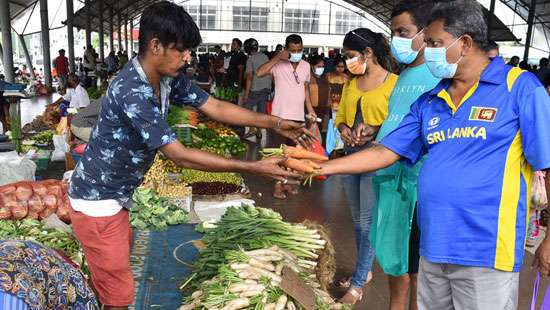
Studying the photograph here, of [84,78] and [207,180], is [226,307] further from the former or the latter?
[84,78]

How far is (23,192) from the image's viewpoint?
4410 mm

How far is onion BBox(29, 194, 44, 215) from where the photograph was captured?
440cm

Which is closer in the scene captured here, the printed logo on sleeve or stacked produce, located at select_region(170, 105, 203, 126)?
the printed logo on sleeve

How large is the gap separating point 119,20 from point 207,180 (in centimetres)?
3679

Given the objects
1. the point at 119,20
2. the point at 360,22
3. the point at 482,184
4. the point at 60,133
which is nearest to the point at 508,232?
the point at 482,184

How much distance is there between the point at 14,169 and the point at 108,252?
11.2ft

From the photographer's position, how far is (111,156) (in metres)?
2.33

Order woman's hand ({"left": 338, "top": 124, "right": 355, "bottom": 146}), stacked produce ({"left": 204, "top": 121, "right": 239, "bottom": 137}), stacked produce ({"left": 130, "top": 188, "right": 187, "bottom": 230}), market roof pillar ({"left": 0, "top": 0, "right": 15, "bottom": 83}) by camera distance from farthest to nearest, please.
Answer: market roof pillar ({"left": 0, "top": 0, "right": 15, "bottom": 83}) → stacked produce ({"left": 204, "top": 121, "right": 239, "bottom": 137}) → stacked produce ({"left": 130, "top": 188, "right": 187, "bottom": 230}) → woman's hand ({"left": 338, "top": 124, "right": 355, "bottom": 146})

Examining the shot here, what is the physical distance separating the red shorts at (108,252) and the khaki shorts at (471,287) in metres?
1.51

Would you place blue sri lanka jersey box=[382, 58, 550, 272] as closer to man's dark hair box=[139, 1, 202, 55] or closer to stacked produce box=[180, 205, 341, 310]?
stacked produce box=[180, 205, 341, 310]

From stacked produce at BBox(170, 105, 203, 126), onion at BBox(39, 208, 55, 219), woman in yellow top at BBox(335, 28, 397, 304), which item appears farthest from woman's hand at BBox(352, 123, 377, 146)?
stacked produce at BBox(170, 105, 203, 126)

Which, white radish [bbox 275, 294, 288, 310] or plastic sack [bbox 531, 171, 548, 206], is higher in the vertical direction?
plastic sack [bbox 531, 171, 548, 206]

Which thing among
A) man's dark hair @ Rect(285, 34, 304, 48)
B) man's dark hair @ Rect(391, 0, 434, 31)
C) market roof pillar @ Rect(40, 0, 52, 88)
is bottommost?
man's dark hair @ Rect(391, 0, 434, 31)

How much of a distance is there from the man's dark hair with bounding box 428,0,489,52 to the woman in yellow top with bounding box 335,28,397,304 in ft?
3.97
